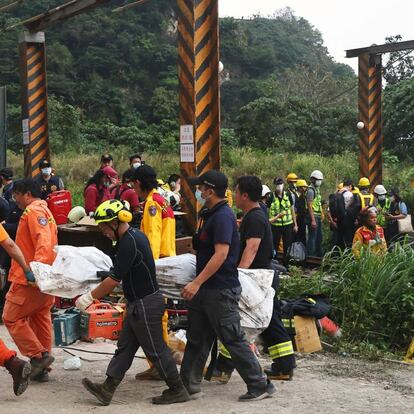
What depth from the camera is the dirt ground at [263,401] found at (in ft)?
18.2

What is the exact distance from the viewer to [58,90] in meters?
40.7

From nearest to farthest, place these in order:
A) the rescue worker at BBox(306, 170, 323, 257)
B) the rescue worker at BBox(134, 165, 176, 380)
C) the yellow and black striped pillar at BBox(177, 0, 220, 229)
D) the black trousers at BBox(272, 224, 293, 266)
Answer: the rescue worker at BBox(134, 165, 176, 380)
the yellow and black striped pillar at BBox(177, 0, 220, 229)
the black trousers at BBox(272, 224, 293, 266)
the rescue worker at BBox(306, 170, 323, 257)

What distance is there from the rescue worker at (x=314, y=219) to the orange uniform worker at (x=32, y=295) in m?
7.82

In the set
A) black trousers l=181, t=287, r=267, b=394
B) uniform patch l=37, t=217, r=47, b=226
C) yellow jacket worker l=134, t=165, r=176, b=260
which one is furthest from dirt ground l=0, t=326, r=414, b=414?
uniform patch l=37, t=217, r=47, b=226

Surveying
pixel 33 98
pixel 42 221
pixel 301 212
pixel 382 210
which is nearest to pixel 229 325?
pixel 42 221

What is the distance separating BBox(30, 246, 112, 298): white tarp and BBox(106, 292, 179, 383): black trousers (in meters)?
0.46

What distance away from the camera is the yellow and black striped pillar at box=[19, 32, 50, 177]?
1364 cm

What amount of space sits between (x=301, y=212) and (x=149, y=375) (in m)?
7.89

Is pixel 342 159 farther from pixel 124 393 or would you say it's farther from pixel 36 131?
pixel 124 393

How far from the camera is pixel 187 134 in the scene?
32.1ft

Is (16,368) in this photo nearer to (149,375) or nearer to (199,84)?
(149,375)

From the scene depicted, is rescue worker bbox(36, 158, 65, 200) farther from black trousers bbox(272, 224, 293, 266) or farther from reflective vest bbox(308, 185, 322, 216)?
reflective vest bbox(308, 185, 322, 216)

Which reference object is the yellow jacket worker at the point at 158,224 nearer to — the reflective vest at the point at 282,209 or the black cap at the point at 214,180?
the black cap at the point at 214,180

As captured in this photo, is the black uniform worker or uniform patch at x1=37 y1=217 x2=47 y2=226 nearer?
the black uniform worker
